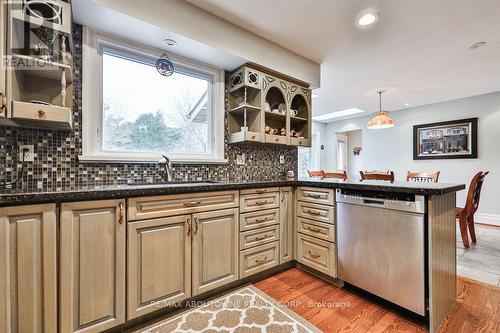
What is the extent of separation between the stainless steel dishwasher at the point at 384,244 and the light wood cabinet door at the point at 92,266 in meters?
1.71

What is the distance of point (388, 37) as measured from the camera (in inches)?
98.7

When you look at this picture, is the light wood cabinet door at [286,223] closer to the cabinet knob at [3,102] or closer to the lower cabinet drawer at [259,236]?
the lower cabinet drawer at [259,236]

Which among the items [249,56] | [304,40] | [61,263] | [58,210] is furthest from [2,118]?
[304,40]

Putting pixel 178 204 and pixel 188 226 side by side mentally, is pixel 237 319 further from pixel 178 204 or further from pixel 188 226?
pixel 178 204

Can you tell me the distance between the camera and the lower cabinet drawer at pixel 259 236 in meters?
2.08

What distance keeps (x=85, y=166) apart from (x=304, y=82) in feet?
8.35

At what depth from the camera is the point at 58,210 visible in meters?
1.27

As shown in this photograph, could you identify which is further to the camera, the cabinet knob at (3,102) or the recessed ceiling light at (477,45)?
the recessed ceiling light at (477,45)

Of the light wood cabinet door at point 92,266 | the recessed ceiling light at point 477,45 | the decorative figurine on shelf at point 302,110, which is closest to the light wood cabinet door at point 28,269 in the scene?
the light wood cabinet door at point 92,266

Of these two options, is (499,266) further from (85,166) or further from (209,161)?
(85,166)

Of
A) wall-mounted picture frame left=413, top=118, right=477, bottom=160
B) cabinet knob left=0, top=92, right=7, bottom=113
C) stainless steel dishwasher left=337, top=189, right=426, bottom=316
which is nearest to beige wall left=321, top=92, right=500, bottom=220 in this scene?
wall-mounted picture frame left=413, top=118, right=477, bottom=160

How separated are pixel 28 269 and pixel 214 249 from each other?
110cm

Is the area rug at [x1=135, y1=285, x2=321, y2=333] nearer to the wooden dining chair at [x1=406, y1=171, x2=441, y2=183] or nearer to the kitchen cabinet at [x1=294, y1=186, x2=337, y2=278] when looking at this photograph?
the kitchen cabinet at [x1=294, y1=186, x2=337, y2=278]

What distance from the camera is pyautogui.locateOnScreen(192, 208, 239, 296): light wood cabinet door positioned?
177 cm
